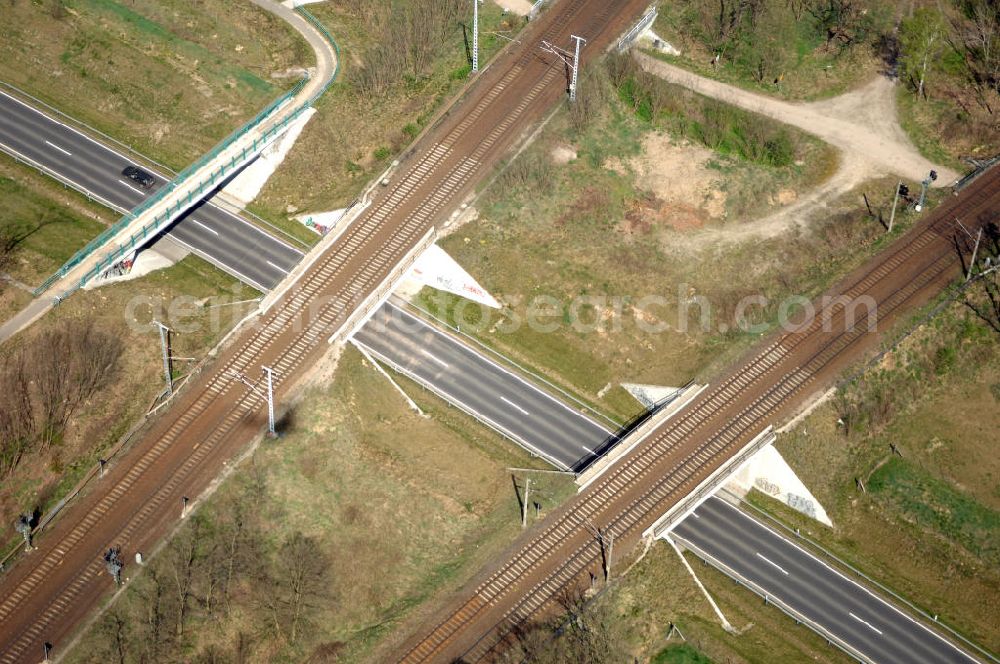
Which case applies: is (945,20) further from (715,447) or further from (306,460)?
(306,460)

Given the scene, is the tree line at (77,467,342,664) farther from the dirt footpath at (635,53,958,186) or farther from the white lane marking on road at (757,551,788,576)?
the dirt footpath at (635,53,958,186)

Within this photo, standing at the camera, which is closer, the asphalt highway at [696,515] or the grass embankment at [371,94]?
the asphalt highway at [696,515]

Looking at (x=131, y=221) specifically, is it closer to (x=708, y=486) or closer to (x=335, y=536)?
(x=335, y=536)

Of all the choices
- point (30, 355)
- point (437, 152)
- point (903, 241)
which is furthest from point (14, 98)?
point (903, 241)

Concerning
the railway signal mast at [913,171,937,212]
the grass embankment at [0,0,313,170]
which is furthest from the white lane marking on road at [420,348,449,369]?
the railway signal mast at [913,171,937,212]

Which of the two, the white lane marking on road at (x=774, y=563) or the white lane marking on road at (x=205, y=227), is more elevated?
the white lane marking on road at (x=205, y=227)

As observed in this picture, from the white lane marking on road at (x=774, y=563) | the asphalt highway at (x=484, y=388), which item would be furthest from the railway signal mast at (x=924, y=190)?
the white lane marking on road at (x=774, y=563)

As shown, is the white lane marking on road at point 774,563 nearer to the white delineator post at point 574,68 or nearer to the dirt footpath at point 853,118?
the dirt footpath at point 853,118

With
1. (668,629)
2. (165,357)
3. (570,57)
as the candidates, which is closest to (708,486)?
(668,629)
